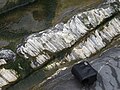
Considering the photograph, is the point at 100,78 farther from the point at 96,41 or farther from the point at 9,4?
the point at 9,4

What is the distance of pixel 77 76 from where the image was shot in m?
12.3

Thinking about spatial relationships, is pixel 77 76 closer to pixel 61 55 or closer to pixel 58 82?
pixel 58 82

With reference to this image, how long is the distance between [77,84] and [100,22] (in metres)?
3.66

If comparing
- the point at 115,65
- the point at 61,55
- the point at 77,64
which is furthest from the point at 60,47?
the point at 115,65

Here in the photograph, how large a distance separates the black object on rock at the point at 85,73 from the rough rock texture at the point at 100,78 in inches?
11.1

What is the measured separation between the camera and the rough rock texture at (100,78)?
40.9 ft

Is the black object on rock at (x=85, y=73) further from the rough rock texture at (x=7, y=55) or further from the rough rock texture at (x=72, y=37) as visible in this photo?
the rough rock texture at (x=7, y=55)

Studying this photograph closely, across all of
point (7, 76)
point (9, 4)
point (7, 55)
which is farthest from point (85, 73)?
point (9, 4)

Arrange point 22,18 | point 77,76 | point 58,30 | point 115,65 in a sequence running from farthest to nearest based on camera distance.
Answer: point 22,18 < point 58,30 < point 115,65 < point 77,76

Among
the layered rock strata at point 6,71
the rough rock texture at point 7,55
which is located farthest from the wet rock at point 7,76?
the rough rock texture at point 7,55

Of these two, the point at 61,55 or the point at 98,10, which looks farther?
the point at 98,10

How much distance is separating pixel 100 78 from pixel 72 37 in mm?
2432

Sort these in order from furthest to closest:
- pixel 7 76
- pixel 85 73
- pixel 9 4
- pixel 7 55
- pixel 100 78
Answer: pixel 9 4, pixel 7 55, pixel 7 76, pixel 100 78, pixel 85 73

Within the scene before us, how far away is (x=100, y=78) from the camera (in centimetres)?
1273
